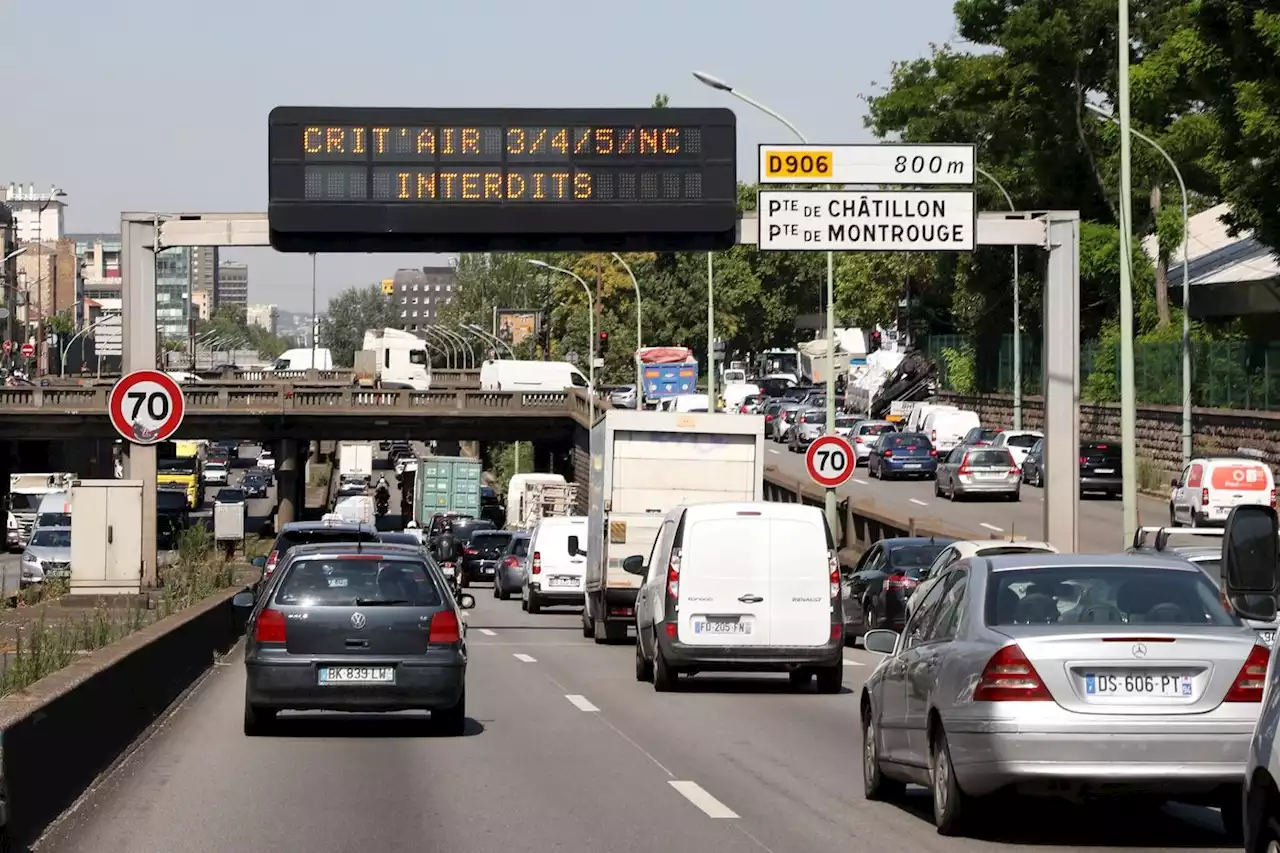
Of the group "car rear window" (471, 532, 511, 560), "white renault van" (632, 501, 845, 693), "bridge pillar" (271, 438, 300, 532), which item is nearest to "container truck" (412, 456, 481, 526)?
"bridge pillar" (271, 438, 300, 532)

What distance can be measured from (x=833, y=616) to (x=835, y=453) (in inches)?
596

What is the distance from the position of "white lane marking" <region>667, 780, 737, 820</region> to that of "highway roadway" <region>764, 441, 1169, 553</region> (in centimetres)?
3104

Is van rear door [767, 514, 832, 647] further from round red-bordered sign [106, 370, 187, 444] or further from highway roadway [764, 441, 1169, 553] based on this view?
highway roadway [764, 441, 1169, 553]

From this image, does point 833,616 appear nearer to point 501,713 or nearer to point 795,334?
point 501,713

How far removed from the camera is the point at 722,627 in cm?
2033

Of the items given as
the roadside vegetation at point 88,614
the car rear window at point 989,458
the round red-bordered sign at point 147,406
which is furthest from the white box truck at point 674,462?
the car rear window at point 989,458

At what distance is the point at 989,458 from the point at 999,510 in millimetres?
3213

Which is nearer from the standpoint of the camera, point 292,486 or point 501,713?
point 501,713

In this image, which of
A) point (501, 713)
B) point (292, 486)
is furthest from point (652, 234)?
point (292, 486)

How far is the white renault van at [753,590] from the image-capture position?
20297 millimetres

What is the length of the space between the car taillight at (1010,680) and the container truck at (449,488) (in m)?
78.3

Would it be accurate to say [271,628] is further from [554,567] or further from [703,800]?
[554,567]

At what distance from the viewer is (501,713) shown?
1861cm

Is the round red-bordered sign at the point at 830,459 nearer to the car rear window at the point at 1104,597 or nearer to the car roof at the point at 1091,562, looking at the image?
the car roof at the point at 1091,562
